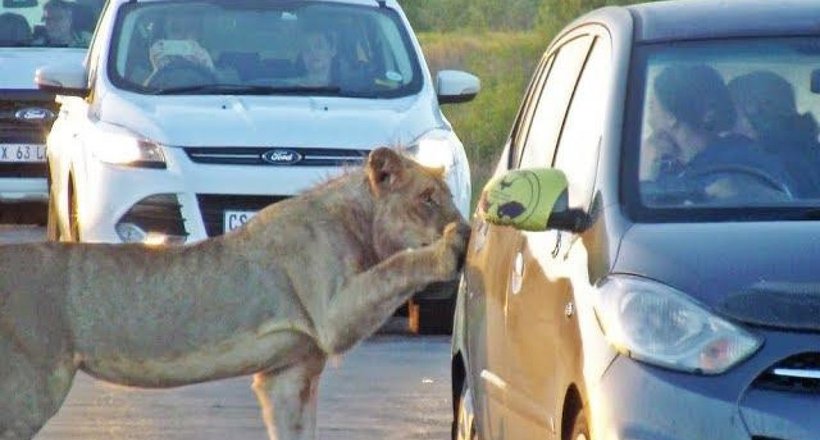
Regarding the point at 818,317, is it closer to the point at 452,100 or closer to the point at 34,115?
the point at 452,100

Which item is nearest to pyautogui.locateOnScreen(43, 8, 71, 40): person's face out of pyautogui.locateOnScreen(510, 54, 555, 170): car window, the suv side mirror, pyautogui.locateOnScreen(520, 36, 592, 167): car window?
the suv side mirror

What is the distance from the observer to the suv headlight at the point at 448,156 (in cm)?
1183

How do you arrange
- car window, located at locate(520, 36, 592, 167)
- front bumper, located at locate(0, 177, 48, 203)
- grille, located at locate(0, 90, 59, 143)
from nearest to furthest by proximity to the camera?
car window, located at locate(520, 36, 592, 167)
grille, located at locate(0, 90, 59, 143)
front bumper, located at locate(0, 177, 48, 203)

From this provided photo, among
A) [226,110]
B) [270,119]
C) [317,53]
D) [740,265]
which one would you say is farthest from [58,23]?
[740,265]

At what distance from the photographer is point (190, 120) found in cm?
1210

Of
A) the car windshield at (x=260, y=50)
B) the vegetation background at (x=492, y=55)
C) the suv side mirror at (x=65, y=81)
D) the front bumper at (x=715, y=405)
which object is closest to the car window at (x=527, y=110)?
the front bumper at (x=715, y=405)

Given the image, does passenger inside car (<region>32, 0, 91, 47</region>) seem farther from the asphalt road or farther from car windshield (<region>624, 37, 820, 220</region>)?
car windshield (<region>624, 37, 820, 220</region>)

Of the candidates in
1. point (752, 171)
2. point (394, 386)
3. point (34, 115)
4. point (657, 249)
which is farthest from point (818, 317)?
point (34, 115)

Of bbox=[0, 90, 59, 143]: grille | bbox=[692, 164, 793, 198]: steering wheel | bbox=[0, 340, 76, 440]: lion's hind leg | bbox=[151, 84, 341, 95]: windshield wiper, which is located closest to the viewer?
bbox=[692, 164, 793, 198]: steering wheel

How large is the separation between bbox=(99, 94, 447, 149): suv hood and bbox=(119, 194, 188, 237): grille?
A: 1.06 ft

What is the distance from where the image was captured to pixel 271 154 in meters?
12.0

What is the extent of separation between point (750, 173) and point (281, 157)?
6.09 meters

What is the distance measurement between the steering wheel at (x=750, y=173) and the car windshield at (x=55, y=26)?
42.8 ft

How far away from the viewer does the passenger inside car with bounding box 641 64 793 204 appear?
5996 millimetres
